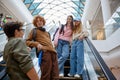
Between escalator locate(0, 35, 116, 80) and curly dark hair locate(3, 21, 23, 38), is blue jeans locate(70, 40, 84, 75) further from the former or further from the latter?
curly dark hair locate(3, 21, 23, 38)

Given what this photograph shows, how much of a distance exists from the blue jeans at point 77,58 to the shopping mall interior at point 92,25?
0.56 feet

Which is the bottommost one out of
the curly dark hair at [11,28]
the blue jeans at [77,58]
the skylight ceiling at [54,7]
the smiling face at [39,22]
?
the blue jeans at [77,58]

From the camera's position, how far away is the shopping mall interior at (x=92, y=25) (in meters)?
4.35

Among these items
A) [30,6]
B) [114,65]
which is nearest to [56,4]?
[30,6]

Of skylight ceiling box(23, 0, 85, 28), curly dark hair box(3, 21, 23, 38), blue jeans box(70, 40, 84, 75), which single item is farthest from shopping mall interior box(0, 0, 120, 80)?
curly dark hair box(3, 21, 23, 38)

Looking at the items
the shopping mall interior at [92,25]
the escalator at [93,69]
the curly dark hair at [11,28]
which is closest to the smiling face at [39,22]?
the shopping mall interior at [92,25]

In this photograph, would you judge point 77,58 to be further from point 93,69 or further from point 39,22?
point 39,22

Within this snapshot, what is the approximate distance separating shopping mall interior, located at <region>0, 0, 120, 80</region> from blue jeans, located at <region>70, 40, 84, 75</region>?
171 mm

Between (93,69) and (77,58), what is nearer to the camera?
(93,69)

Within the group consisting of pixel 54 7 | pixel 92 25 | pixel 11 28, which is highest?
pixel 54 7

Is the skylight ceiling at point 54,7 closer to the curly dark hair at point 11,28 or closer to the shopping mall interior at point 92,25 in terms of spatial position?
the shopping mall interior at point 92,25

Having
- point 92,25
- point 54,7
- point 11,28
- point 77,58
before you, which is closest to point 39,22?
point 77,58

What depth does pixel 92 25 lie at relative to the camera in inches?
716

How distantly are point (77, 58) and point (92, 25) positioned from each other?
1291 centimetres
